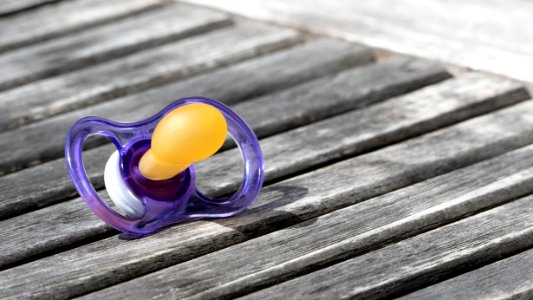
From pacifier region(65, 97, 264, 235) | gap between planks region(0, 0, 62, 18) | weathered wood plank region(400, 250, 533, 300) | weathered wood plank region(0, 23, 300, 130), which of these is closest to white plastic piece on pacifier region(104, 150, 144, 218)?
pacifier region(65, 97, 264, 235)

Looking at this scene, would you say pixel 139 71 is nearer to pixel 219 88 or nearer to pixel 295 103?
pixel 219 88

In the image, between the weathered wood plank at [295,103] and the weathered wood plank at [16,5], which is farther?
the weathered wood plank at [16,5]

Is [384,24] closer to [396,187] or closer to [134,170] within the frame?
[396,187]

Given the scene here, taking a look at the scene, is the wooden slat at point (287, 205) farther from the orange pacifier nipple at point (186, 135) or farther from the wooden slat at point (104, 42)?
the wooden slat at point (104, 42)

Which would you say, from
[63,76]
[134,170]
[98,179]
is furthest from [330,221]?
[63,76]

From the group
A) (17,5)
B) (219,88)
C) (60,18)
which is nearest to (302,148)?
(219,88)

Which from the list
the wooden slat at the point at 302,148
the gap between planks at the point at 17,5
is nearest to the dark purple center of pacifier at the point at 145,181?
the wooden slat at the point at 302,148

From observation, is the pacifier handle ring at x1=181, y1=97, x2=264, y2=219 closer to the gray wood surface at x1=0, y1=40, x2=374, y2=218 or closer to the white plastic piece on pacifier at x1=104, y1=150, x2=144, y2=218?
the white plastic piece on pacifier at x1=104, y1=150, x2=144, y2=218
